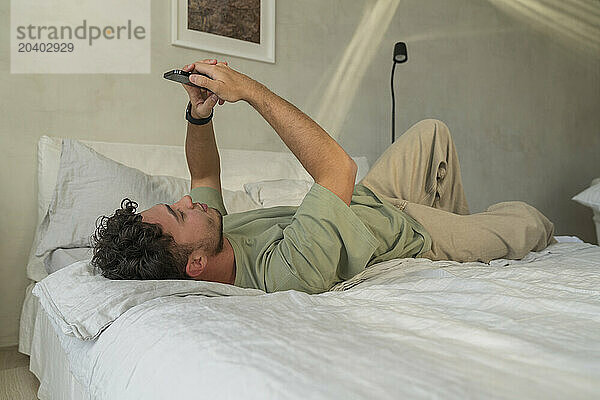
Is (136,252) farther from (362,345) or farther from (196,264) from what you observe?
(362,345)

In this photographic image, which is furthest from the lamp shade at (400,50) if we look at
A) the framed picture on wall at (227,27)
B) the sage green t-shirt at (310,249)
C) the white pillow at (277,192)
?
the sage green t-shirt at (310,249)

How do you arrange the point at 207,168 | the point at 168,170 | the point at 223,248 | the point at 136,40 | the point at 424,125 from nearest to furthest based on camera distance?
the point at 223,248 → the point at 207,168 → the point at 424,125 → the point at 168,170 → the point at 136,40

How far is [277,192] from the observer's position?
90.5 inches

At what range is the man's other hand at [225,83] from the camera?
1.37 m

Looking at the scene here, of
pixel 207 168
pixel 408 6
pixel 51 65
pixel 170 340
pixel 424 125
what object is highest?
pixel 408 6

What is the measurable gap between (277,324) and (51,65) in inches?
77.3

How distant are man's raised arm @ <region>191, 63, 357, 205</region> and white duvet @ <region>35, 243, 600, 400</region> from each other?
12.9 inches

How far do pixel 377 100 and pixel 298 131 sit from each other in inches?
81.3

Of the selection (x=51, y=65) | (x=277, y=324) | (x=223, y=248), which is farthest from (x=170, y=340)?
(x=51, y=65)

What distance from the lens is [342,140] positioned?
316 cm

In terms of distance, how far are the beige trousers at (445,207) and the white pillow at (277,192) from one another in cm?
36

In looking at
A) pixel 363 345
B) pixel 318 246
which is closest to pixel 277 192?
pixel 318 246

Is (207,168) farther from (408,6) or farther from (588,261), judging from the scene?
(408,6)

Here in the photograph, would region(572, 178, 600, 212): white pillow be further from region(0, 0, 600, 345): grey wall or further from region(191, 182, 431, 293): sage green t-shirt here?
region(191, 182, 431, 293): sage green t-shirt
